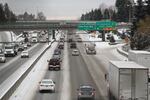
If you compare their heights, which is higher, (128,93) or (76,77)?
(128,93)

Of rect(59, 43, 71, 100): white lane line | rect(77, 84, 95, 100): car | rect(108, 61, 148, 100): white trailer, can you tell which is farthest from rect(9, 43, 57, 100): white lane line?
rect(108, 61, 148, 100): white trailer

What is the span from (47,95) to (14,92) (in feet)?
10.2

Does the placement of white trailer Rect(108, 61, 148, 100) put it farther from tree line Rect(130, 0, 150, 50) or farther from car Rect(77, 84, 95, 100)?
tree line Rect(130, 0, 150, 50)

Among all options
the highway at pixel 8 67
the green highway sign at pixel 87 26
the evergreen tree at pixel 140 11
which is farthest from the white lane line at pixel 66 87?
the green highway sign at pixel 87 26

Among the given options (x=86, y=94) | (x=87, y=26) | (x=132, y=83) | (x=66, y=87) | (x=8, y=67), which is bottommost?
(x=8, y=67)

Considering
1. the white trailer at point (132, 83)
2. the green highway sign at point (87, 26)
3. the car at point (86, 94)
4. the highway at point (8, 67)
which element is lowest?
the highway at point (8, 67)

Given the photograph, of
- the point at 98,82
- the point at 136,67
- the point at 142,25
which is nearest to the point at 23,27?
the point at 142,25

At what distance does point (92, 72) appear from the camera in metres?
60.4

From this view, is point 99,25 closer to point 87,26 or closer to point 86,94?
point 87,26

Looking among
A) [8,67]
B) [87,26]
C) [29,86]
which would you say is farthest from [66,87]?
[87,26]

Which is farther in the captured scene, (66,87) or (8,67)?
(8,67)

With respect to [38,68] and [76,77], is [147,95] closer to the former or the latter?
[76,77]

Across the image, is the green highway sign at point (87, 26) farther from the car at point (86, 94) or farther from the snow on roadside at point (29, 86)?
the car at point (86, 94)

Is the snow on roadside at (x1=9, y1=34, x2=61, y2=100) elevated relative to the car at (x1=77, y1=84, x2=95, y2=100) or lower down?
lower down
